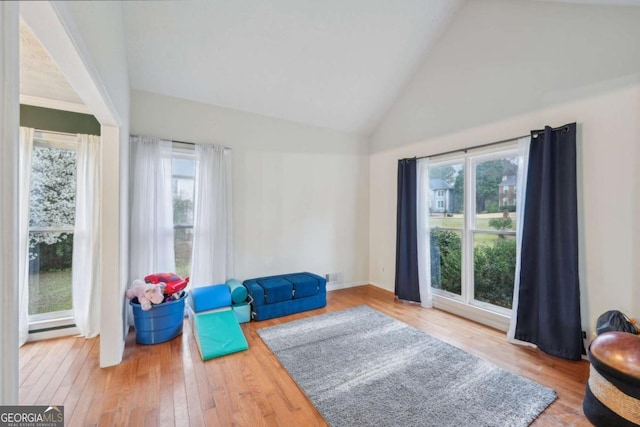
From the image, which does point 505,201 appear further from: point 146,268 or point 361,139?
point 146,268

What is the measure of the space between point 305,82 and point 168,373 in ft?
11.3

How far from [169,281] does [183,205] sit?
969 mm

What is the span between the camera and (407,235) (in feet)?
13.0

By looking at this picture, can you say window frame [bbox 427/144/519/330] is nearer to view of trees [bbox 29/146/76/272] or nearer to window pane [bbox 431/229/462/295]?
window pane [bbox 431/229/462/295]

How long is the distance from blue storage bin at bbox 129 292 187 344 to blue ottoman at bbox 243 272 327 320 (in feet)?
2.80

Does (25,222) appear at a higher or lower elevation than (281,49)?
lower

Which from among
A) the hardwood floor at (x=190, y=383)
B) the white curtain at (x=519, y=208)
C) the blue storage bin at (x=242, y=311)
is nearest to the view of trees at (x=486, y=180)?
the white curtain at (x=519, y=208)

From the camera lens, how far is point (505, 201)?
3.03 meters

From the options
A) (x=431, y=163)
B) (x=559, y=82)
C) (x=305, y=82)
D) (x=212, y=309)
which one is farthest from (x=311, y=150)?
(x=559, y=82)

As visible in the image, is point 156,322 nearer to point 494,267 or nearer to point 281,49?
point 281,49

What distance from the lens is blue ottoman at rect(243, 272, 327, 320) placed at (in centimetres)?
326

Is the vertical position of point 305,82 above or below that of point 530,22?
below

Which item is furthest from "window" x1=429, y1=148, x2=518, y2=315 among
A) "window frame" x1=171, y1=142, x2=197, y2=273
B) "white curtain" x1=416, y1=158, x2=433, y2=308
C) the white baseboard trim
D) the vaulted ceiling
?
the white baseboard trim
